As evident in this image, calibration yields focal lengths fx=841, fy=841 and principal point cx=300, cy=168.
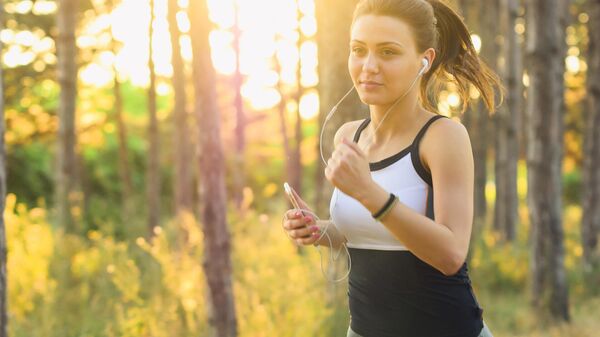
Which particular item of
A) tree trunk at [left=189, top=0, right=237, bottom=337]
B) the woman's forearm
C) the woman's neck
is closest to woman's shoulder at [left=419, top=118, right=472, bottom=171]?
the woman's neck

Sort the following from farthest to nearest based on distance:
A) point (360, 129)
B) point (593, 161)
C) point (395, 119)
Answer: point (593, 161), point (360, 129), point (395, 119)

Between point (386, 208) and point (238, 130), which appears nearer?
point (386, 208)

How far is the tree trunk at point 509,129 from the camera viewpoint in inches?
556

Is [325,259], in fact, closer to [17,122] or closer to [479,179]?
[479,179]

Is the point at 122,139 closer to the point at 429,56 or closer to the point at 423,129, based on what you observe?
the point at 429,56

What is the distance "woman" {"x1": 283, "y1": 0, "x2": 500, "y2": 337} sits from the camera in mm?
2402

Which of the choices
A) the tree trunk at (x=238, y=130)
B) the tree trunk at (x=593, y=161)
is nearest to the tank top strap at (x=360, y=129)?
the tree trunk at (x=593, y=161)

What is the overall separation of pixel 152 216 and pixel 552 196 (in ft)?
28.5

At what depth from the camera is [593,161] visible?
12484 millimetres

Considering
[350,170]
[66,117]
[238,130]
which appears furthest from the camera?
[238,130]

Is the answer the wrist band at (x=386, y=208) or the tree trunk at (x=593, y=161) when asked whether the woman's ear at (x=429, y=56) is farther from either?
the tree trunk at (x=593, y=161)

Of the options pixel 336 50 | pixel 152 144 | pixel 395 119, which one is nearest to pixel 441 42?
pixel 395 119

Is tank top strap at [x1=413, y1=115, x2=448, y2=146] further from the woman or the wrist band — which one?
the wrist band

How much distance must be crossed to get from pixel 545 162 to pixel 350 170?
6.74 m
